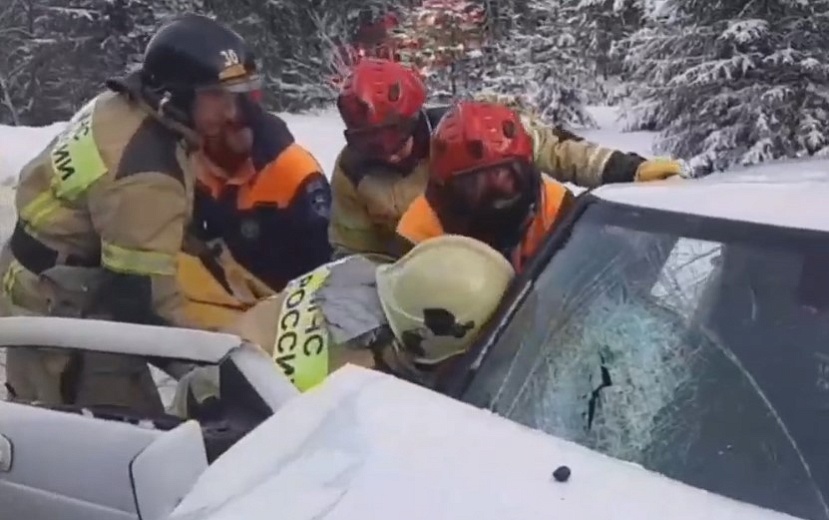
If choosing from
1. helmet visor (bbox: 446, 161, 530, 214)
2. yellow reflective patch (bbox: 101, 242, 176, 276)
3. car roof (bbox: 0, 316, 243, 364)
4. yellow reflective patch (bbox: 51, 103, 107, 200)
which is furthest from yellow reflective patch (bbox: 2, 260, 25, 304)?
helmet visor (bbox: 446, 161, 530, 214)

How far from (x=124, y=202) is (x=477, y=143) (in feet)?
3.26

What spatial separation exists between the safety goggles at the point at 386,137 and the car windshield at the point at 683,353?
1.79 m

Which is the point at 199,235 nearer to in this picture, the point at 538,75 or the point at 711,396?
the point at 711,396

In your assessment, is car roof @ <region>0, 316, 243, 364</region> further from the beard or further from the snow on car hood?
the beard

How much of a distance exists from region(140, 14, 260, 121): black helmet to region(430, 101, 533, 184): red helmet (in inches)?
25.5

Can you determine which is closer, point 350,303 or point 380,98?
point 350,303

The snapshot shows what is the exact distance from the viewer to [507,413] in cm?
300

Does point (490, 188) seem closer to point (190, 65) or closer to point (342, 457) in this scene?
point (190, 65)

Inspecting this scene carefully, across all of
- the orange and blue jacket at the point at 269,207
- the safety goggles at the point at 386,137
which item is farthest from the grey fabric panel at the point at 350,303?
the safety goggles at the point at 386,137

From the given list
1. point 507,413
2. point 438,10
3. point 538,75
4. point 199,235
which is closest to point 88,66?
point 438,10

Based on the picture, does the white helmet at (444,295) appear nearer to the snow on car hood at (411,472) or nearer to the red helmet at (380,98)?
the snow on car hood at (411,472)

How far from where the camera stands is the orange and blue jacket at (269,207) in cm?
469

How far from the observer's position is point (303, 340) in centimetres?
371

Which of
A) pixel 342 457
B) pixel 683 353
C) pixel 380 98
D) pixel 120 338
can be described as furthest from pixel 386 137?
pixel 342 457
